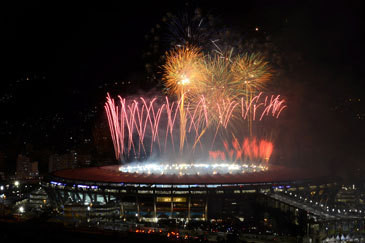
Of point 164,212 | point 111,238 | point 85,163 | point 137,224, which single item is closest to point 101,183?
point 164,212

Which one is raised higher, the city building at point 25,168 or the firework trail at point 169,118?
the firework trail at point 169,118

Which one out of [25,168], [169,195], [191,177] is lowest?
[25,168]

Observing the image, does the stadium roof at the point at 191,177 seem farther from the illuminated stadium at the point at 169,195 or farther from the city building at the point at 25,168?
the city building at the point at 25,168

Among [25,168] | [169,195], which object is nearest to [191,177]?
[169,195]

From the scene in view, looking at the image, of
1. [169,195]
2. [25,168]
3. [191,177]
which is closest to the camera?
[169,195]

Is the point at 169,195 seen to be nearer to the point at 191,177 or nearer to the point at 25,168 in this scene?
the point at 191,177

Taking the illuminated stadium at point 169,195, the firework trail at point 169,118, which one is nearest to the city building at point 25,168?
the firework trail at point 169,118

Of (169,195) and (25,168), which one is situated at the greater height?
(169,195)

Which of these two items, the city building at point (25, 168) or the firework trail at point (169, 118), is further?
the city building at point (25, 168)

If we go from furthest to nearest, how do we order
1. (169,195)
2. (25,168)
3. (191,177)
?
(25,168), (191,177), (169,195)

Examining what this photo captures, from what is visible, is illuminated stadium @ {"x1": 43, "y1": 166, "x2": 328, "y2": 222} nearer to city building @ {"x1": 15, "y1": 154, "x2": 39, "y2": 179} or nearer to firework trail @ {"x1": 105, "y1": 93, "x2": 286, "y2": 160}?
firework trail @ {"x1": 105, "y1": 93, "x2": 286, "y2": 160}
